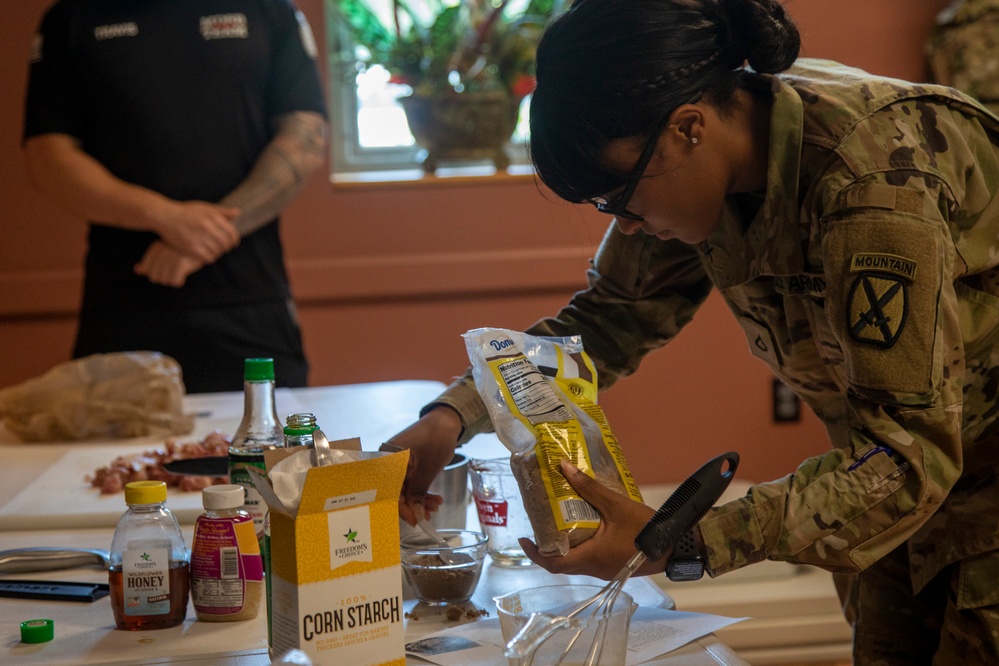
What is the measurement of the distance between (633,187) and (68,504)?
852mm

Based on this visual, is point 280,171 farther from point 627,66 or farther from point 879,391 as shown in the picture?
point 879,391

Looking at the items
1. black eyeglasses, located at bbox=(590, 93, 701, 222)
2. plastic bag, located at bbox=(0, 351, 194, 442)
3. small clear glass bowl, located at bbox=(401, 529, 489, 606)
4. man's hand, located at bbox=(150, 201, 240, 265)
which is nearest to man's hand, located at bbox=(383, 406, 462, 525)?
small clear glass bowl, located at bbox=(401, 529, 489, 606)

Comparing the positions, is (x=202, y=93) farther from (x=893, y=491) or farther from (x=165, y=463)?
(x=893, y=491)

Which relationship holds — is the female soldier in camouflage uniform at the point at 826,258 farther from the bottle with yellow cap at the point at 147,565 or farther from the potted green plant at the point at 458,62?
the potted green plant at the point at 458,62

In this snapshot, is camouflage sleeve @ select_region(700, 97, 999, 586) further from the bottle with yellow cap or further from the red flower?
the red flower

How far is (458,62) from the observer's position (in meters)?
2.95

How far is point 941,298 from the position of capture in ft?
2.91

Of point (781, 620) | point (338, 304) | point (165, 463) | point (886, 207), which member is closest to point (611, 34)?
point (886, 207)

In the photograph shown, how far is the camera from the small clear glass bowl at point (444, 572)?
1.02 m

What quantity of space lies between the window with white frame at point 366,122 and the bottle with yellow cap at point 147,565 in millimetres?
2286

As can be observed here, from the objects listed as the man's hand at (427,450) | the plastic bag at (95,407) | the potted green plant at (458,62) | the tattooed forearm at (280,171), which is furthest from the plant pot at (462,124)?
the man's hand at (427,450)

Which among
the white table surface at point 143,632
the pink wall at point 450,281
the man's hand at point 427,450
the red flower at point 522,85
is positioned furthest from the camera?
the red flower at point 522,85

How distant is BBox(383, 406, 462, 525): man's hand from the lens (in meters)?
1.15

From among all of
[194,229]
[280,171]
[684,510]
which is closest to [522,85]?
[280,171]
